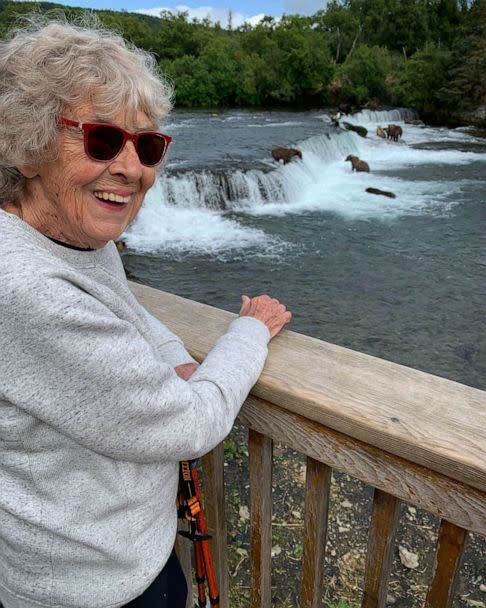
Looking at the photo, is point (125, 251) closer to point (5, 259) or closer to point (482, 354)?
point (482, 354)

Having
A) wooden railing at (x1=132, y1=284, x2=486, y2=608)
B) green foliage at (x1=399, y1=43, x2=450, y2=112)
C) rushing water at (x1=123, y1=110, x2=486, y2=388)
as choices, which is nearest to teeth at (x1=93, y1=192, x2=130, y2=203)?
wooden railing at (x1=132, y1=284, x2=486, y2=608)

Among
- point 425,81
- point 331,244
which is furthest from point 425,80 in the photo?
point 331,244

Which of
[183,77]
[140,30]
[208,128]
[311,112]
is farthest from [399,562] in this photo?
[140,30]

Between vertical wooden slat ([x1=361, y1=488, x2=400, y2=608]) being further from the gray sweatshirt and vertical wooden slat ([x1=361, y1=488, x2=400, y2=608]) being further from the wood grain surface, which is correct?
the gray sweatshirt

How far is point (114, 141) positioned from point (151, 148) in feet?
0.37

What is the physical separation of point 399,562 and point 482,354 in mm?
3690

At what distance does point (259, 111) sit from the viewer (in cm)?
2900

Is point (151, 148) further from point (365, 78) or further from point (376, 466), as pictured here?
point (365, 78)

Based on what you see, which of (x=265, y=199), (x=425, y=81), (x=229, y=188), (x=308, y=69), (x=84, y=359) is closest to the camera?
(x=84, y=359)

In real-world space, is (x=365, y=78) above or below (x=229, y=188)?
above

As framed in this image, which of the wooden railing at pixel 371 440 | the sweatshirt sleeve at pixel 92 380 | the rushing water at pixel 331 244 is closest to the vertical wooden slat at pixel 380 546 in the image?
the wooden railing at pixel 371 440

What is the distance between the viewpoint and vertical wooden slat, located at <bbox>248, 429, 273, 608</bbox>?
1314mm

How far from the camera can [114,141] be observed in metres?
1.11

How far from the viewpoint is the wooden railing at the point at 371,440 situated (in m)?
0.96
